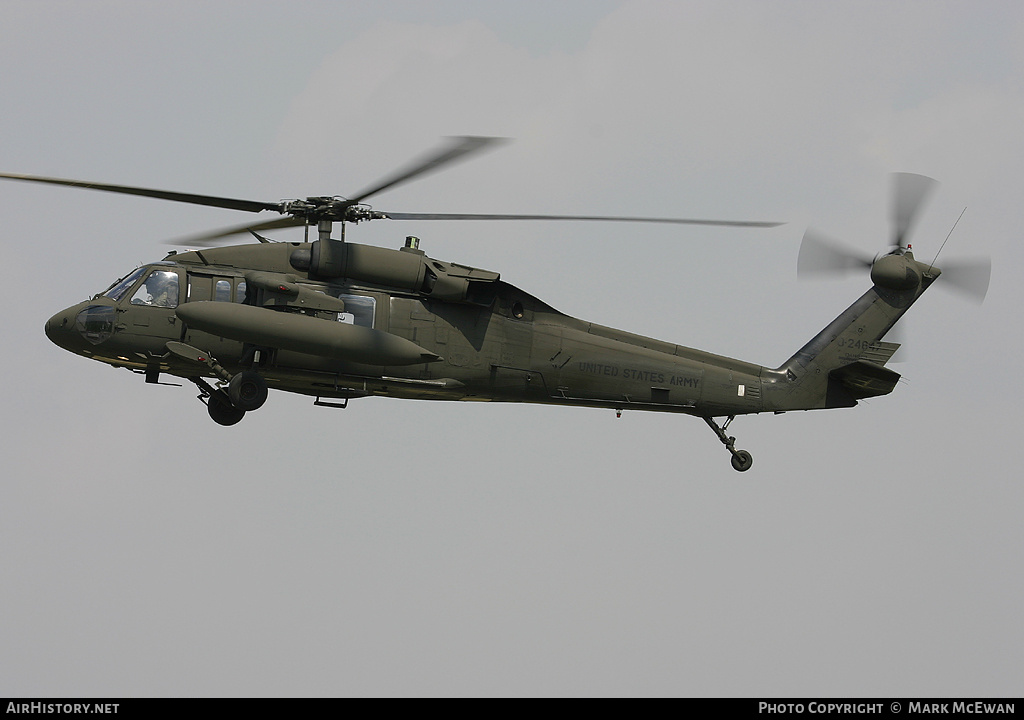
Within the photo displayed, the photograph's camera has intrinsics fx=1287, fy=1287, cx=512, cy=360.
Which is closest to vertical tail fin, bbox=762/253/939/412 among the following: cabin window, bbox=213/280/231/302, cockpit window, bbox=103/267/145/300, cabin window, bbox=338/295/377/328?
cabin window, bbox=338/295/377/328

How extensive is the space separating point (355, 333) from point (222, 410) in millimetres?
2718

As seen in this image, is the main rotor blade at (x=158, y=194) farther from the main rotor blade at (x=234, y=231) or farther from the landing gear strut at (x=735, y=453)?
the landing gear strut at (x=735, y=453)

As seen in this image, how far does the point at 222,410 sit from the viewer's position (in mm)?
19516

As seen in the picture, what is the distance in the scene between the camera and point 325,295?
1897 cm

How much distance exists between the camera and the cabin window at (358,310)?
62.6ft

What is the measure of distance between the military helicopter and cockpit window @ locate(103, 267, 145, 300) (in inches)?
1.2

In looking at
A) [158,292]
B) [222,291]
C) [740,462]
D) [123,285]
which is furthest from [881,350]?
[123,285]

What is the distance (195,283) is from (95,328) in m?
1.56

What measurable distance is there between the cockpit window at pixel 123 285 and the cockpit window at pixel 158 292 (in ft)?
0.59

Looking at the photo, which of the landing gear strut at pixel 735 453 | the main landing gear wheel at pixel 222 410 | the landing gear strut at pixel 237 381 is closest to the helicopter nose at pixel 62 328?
the landing gear strut at pixel 237 381

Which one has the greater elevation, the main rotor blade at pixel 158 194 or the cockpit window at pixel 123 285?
the main rotor blade at pixel 158 194

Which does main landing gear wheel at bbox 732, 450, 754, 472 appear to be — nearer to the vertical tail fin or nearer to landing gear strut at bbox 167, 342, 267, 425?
the vertical tail fin

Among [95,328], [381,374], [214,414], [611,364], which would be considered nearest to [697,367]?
[611,364]

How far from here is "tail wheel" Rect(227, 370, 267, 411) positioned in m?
18.6
